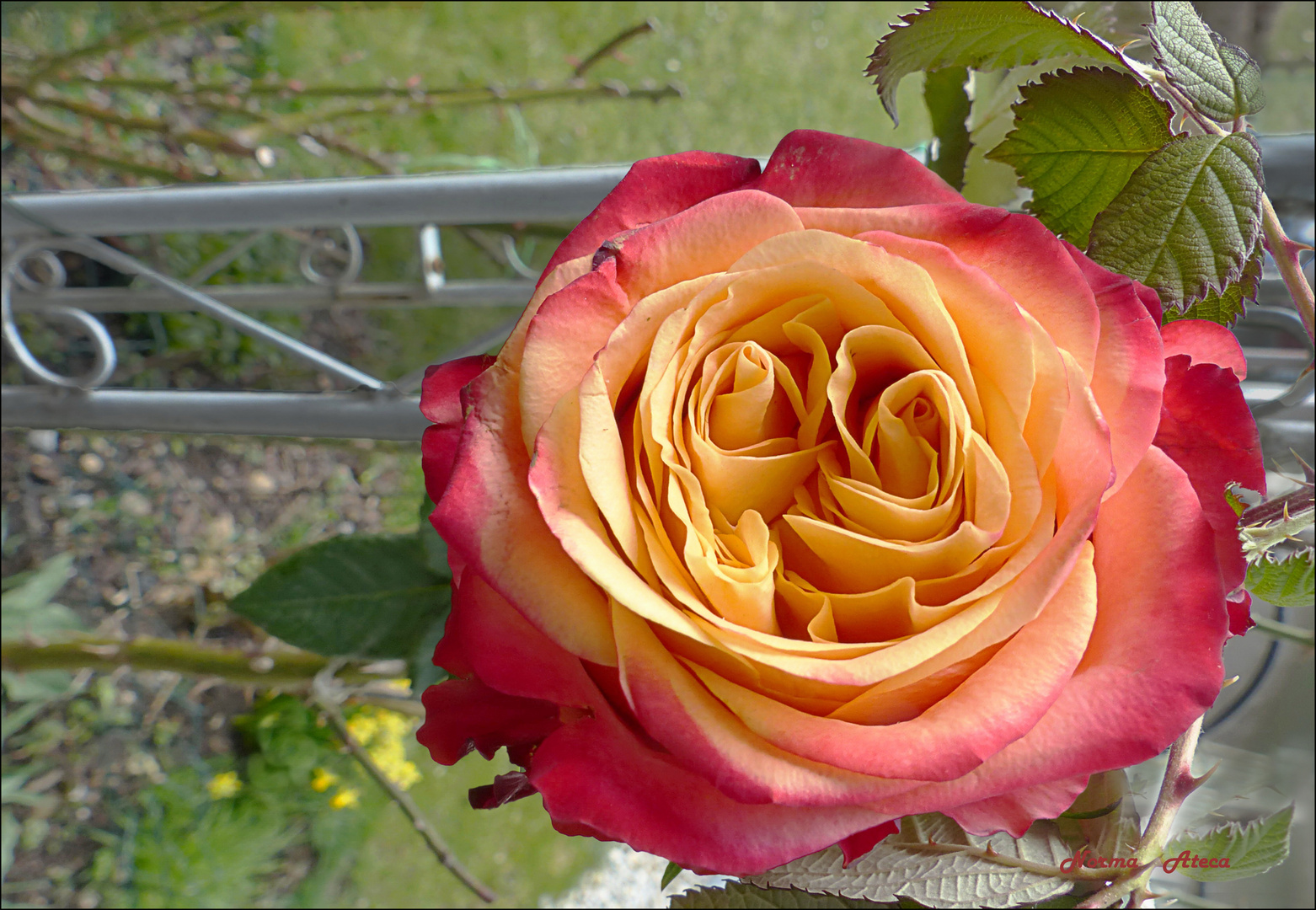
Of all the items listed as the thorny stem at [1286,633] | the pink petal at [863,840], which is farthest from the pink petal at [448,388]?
the thorny stem at [1286,633]

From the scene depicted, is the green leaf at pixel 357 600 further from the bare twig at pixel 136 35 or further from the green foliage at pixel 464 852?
the green foliage at pixel 464 852

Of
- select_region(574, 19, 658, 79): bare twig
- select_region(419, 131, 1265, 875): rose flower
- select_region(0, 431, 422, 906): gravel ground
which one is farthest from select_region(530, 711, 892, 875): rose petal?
select_region(0, 431, 422, 906): gravel ground

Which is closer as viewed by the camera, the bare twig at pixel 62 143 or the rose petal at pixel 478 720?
the rose petal at pixel 478 720

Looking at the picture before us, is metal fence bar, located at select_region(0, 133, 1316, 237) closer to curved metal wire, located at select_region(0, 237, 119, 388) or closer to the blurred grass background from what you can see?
curved metal wire, located at select_region(0, 237, 119, 388)

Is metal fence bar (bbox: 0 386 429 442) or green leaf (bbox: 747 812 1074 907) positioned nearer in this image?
green leaf (bbox: 747 812 1074 907)

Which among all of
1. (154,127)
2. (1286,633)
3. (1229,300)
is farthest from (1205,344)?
(154,127)

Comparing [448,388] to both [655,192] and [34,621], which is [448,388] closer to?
[655,192]
